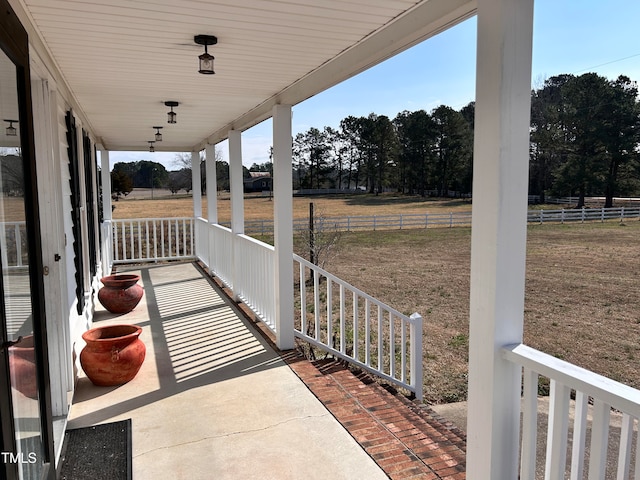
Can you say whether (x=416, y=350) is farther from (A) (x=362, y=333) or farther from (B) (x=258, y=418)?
(A) (x=362, y=333)

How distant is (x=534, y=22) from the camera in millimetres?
1603

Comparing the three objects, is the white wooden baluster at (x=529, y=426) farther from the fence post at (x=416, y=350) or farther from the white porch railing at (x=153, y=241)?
the white porch railing at (x=153, y=241)

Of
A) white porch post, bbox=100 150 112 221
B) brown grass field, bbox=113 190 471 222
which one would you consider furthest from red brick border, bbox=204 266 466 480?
brown grass field, bbox=113 190 471 222

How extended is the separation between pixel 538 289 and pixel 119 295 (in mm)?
8409

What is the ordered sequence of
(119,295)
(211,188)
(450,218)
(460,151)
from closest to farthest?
1. (119,295)
2. (211,188)
3. (450,218)
4. (460,151)

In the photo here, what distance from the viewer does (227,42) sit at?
8.55 ft

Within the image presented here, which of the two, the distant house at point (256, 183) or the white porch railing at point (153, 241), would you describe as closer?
the white porch railing at point (153, 241)

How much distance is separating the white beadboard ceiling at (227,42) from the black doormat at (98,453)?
2.19 m

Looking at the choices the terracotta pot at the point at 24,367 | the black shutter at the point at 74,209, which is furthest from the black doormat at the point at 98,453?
the black shutter at the point at 74,209

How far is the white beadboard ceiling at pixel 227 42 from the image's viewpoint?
2072 millimetres

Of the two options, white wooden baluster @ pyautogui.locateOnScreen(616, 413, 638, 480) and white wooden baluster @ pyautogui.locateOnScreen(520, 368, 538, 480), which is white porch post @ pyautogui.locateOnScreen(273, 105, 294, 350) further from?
white wooden baluster @ pyautogui.locateOnScreen(616, 413, 638, 480)

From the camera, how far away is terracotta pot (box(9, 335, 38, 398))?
5.08 ft

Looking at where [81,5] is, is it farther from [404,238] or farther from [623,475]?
[404,238]

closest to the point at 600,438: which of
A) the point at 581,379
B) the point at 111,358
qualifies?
the point at 581,379
